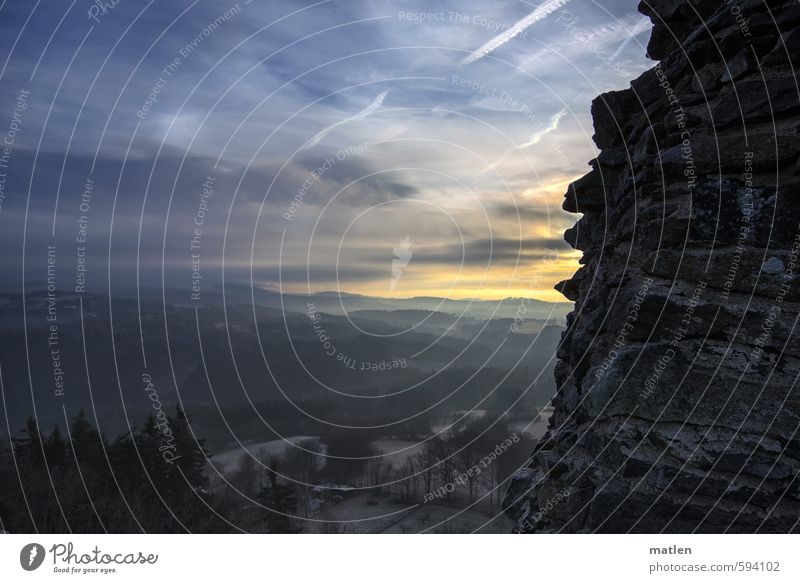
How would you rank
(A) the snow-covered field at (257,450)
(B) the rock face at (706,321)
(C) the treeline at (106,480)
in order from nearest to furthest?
1. (B) the rock face at (706,321)
2. (C) the treeline at (106,480)
3. (A) the snow-covered field at (257,450)

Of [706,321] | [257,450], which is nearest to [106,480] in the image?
[257,450]

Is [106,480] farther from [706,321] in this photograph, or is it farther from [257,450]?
[706,321]

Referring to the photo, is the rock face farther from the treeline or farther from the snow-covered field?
the snow-covered field

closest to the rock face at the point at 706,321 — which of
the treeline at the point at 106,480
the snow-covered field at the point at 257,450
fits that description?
the treeline at the point at 106,480

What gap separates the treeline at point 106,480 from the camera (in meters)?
→ 56.1

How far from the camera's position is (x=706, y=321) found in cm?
979

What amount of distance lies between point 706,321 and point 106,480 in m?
68.4

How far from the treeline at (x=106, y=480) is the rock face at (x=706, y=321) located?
170 ft

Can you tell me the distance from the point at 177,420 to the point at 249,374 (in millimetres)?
144387

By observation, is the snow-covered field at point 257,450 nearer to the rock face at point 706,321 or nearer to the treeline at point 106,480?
the treeline at point 106,480

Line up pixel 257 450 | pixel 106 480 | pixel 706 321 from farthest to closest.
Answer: pixel 257 450 < pixel 106 480 < pixel 706 321

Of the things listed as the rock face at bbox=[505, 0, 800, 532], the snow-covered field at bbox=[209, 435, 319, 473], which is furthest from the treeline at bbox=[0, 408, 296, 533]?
the rock face at bbox=[505, 0, 800, 532]

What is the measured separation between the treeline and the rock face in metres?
52.0

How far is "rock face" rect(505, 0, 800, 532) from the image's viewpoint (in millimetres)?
9141
